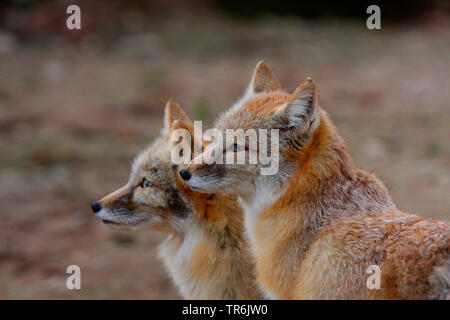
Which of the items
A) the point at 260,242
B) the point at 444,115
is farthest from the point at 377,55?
the point at 260,242

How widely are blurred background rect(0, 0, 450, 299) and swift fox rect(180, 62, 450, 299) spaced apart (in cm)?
243

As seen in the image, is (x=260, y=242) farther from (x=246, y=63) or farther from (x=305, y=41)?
(x=305, y=41)

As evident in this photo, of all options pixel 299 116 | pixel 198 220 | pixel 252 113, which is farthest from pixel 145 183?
pixel 299 116

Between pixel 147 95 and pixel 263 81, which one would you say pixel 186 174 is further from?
pixel 147 95

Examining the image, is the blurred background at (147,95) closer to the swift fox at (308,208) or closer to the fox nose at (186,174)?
the swift fox at (308,208)

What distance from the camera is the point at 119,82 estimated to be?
15.4 metres

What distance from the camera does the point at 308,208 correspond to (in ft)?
16.7

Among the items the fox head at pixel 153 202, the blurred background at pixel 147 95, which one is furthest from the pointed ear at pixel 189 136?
the blurred background at pixel 147 95

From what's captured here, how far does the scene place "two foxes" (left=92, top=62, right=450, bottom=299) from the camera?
4.57 meters

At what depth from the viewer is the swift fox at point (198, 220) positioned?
6.12 meters

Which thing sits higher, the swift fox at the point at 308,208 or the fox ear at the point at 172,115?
the fox ear at the point at 172,115

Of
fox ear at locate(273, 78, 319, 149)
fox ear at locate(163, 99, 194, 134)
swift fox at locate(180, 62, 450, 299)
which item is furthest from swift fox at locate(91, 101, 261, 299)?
fox ear at locate(273, 78, 319, 149)

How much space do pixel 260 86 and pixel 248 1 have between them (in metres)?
14.1

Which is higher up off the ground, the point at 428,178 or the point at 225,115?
the point at 225,115
